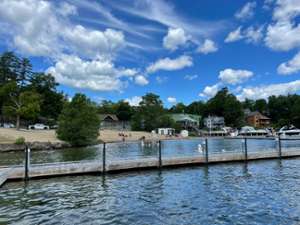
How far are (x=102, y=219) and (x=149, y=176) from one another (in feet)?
30.6

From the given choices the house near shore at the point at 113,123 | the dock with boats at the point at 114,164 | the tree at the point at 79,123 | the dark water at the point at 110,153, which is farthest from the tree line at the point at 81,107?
the dock with boats at the point at 114,164

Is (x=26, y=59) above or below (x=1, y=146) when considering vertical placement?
above

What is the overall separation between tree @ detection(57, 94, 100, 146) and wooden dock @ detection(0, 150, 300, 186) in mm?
36179

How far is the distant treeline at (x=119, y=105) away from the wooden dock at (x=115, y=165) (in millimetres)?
45970

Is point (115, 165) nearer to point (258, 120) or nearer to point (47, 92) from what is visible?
point (47, 92)

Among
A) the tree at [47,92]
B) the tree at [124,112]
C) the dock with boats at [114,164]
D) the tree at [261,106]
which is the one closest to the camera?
the dock with boats at [114,164]

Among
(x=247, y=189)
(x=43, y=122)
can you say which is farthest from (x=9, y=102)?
(x=247, y=189)

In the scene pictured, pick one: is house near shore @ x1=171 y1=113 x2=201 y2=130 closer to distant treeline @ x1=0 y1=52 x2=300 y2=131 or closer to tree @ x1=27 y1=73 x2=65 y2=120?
distant treeline @ x1=0 y1=52 x2=300 y2=131

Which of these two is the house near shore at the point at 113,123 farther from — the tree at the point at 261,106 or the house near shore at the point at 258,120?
the tree at the point at 261,106

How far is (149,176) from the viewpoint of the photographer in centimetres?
2031

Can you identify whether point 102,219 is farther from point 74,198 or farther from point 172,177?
point 172,177

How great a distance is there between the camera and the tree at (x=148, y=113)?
107m

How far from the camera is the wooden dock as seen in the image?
1912cm

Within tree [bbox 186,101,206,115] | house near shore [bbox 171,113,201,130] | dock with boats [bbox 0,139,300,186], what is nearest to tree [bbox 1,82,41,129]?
dock with boats [bbox 0,139,300,186]
